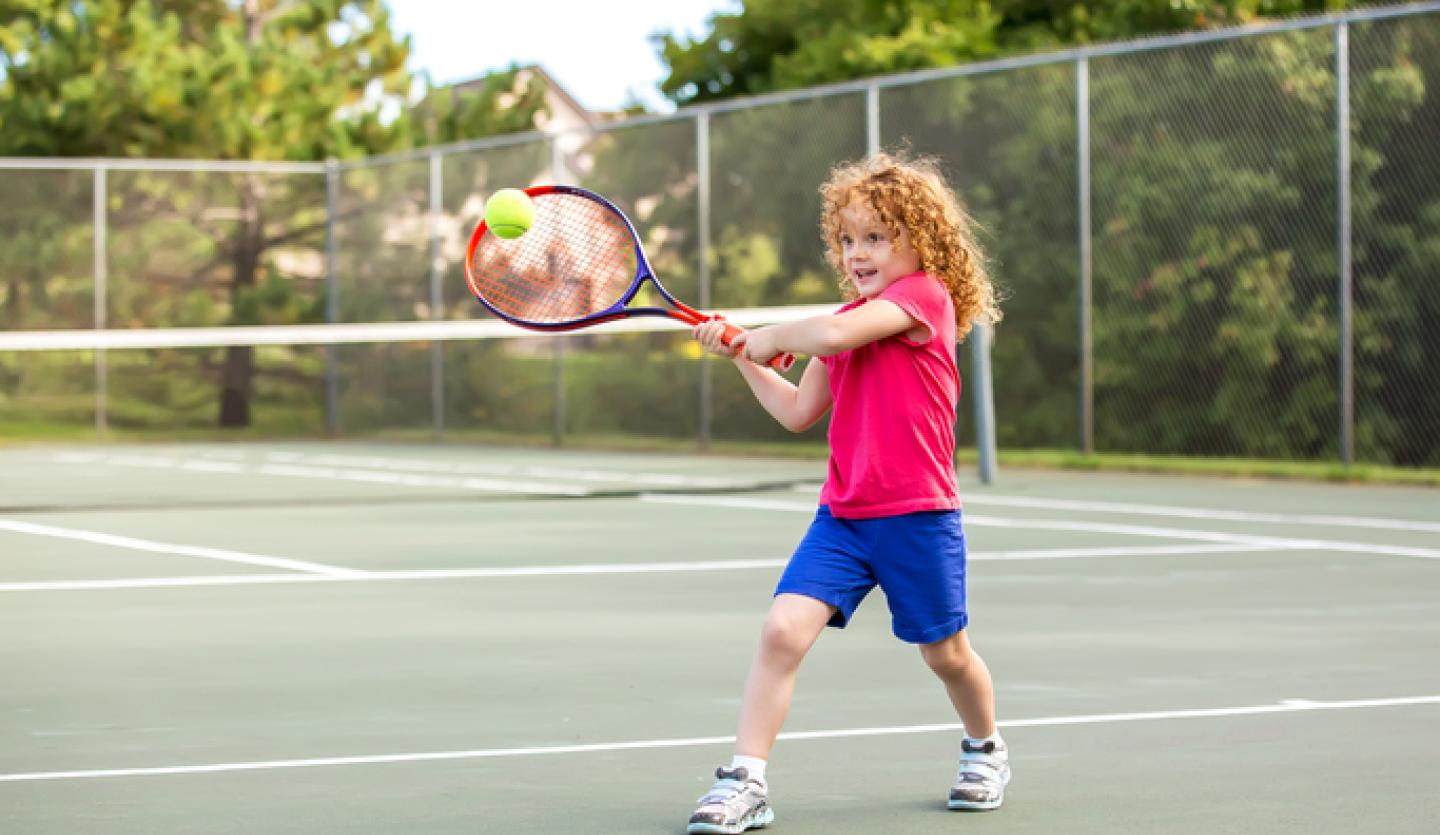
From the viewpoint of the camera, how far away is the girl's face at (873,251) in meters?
4.91

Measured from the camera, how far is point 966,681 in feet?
16.2

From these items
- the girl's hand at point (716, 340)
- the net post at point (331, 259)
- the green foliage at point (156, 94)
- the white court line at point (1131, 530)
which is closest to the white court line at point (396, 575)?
the white court line at point (1131, 530)

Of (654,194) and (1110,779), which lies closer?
(1110,779)

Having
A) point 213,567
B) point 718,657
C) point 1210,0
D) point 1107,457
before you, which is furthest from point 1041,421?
point 718,657

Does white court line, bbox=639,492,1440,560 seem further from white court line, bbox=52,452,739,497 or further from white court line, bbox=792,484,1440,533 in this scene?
white court line, bbox=52,452,739,497

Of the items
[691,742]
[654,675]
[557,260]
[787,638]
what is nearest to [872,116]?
[557,260]

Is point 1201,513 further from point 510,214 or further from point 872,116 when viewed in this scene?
point 510,214

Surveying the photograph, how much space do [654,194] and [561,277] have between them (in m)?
14.5

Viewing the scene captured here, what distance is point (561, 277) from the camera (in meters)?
6.99

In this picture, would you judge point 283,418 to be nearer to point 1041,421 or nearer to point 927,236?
point 1041,421

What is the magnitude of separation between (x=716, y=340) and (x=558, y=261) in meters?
2.10

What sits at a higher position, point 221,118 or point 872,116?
point 221,118

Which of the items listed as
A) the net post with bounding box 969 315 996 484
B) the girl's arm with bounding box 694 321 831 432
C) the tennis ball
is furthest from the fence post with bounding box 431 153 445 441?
the girl's arm with bounding box 694 321 831 432

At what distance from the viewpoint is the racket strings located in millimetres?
6441
